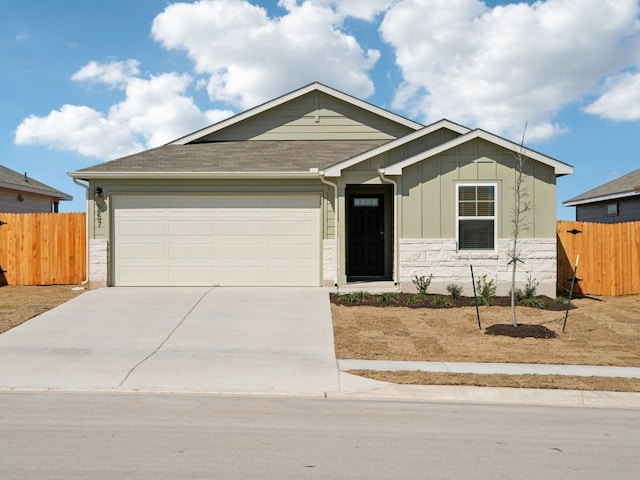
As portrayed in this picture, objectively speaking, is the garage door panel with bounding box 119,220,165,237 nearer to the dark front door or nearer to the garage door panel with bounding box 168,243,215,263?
the garage door panel with bounding box 168,243,215,263

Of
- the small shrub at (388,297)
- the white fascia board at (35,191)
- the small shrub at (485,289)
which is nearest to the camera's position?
the small shrub at (388,297)

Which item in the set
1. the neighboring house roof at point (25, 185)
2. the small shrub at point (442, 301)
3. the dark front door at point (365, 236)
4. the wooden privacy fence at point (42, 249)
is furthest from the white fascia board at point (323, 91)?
the neighboring house roof at point (25, 185)

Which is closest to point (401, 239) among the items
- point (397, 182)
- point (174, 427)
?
point (397, 182)

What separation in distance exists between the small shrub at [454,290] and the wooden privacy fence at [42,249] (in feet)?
34.1

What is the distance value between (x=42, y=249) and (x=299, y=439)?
A: 46.4 feet

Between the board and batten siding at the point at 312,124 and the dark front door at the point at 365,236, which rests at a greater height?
the board and batten siding at the point at 312,124

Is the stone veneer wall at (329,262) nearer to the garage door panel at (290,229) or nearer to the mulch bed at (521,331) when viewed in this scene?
the garage door panel at (290,229)

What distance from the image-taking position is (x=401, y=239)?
1450cm

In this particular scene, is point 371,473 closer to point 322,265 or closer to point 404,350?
point 404,350

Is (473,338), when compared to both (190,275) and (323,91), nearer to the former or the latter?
(190,275)

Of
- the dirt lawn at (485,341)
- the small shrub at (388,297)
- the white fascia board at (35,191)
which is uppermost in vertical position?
the white fascia board at (35,191)

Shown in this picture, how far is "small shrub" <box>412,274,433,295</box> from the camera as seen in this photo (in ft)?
47.3

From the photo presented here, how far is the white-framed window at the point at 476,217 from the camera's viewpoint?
1451 cm

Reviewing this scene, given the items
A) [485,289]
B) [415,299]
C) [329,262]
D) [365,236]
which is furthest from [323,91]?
[485,289]
